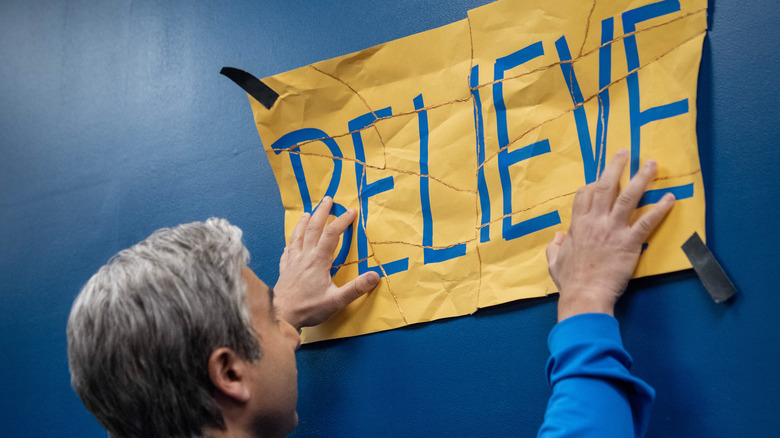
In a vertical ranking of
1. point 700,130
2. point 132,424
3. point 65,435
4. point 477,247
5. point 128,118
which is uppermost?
point 128,118

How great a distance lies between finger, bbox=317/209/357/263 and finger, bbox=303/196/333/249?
0.06 feet

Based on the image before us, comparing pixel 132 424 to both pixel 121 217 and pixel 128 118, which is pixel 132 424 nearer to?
pixel 121 217

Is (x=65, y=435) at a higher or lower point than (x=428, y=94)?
lower

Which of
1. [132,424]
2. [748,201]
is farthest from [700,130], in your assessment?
[132,424]

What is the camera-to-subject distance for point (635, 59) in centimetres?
73

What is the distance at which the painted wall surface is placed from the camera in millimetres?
679

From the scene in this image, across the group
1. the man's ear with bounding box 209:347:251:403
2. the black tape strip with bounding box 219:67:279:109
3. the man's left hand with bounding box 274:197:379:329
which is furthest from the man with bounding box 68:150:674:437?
the black tape strip with bounding box 219:67:279:109

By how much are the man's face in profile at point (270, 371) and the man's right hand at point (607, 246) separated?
34cm

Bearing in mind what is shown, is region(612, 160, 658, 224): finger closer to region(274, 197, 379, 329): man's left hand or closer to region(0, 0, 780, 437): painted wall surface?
region(0, 0, 780, 437): painted wall surface

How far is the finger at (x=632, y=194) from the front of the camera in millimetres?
685

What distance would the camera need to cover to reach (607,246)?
69cm

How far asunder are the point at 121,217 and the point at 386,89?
66 cm

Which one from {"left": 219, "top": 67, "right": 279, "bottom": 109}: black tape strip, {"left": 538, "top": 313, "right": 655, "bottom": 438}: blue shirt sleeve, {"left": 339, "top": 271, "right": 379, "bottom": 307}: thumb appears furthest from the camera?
{"left": 219, "top": 67, "right": 279, "bottom": 109}: black tape strip

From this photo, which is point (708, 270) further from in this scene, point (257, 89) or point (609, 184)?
point (257, 89)
